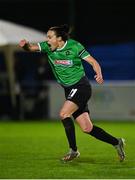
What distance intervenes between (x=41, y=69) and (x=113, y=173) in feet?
45.9

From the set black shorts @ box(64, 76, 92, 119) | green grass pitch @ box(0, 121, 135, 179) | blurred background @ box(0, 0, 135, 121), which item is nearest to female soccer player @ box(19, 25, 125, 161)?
black shorts @ box(64, 76, 92, 119)

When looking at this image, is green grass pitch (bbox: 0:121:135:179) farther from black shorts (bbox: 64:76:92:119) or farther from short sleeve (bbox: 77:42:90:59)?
short sleeve (bbox: 77:42:90:59)

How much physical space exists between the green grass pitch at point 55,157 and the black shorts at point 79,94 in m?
0.78

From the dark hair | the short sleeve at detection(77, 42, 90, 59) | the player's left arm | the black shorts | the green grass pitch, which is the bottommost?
the green grass pitch

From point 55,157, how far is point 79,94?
132 cm

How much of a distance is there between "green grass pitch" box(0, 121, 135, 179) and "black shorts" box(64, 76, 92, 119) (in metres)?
0.78

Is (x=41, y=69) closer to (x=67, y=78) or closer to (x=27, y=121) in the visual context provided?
(x=27, y=121)

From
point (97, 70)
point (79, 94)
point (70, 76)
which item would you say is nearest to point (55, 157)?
point (79, 94)

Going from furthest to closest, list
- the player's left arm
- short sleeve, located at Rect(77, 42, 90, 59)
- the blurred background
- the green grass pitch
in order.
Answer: the blurred background, short sleeve, located at Rect(77, 42, 90, 59), the player's left arm, the green grass pitch

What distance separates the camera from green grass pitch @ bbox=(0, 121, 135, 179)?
938 cm

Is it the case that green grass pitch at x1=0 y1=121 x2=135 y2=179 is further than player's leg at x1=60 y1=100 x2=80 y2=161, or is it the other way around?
player's leg at x1=60 y1=100 x2=80 y2=161

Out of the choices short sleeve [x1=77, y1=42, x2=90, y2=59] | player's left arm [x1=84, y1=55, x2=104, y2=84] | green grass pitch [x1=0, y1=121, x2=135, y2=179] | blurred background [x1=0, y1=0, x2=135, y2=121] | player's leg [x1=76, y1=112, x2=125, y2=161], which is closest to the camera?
green grass pitch [x1=0, y1=121, x2=135, y2=179]

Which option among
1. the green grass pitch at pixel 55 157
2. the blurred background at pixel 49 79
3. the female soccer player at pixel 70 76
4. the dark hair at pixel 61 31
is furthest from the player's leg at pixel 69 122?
the blurred background at pixel 49 79

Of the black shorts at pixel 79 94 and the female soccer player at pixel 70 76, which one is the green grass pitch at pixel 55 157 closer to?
the female soccer player at pixel 70 76
